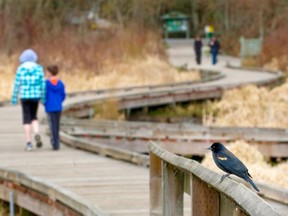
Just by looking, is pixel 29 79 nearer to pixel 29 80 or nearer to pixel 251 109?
pixel 29 80

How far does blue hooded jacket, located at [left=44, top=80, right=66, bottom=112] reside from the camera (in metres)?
Result: 15.1

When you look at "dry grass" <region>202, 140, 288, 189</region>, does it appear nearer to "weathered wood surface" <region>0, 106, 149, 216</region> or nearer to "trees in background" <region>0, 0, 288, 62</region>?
"weathered wood surface" <region>0, 106, 149, 216</region>

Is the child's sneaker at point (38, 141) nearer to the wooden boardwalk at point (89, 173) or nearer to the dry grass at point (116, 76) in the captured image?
the wooden boardwalk at point (89, 173)

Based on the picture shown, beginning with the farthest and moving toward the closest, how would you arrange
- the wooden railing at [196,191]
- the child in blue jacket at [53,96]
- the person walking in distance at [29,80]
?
the child in blue jacket at [53,96] → the person walking in distance at [29,80] → the wooden railing at [196,191]

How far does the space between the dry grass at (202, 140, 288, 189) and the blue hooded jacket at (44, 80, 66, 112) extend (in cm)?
231

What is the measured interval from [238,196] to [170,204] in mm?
2179

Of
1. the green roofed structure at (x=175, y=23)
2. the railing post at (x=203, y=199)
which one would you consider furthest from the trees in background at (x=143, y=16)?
the railing post at (x=203, y=199)

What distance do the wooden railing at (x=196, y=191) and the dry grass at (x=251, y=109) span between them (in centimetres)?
1484

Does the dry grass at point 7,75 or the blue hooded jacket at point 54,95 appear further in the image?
the dry grass at point 7,75

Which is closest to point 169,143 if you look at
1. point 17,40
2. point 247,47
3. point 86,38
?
point 17,40

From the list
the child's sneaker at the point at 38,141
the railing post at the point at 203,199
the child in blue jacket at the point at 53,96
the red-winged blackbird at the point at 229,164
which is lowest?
the child's sneaker at the point at 38,141

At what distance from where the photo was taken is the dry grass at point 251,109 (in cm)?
2415

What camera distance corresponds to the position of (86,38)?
42125mm

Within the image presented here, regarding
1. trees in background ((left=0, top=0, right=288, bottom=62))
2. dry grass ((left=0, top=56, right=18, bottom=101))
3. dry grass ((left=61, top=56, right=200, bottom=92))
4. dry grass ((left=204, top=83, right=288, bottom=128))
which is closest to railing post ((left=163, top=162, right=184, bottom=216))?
dry grass ((left=204, top=83, right=288, bottom=128))
